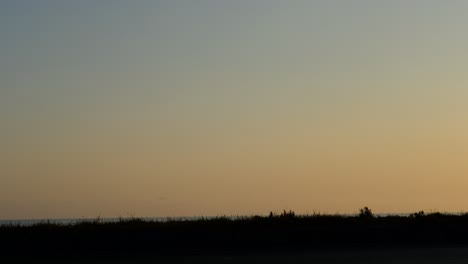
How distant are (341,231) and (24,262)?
13458 millimetres

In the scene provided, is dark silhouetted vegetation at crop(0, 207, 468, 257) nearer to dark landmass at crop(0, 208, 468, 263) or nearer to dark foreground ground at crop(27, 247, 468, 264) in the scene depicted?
dark landmass at crop(0, 208, 468, 263)

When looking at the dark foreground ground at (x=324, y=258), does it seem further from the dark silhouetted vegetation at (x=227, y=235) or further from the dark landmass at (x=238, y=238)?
the dark silhouetted vegetation at (x=227, y=235)

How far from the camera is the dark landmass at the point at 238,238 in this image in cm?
2789

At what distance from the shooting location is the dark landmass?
27891 millimetres

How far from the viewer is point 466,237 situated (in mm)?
34938

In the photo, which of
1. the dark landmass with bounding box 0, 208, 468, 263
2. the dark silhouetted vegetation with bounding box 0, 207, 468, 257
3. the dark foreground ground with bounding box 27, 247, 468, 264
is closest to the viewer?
the dark foreground ground with bounding box 27, 247, 468, 264

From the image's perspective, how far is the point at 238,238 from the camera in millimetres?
31312

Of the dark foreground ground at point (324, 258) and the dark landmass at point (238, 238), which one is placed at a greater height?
the dark landmass at point (238, 238)

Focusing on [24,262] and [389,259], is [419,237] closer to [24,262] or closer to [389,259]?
[389,259]

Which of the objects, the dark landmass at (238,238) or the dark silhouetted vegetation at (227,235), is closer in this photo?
the dark landmass at (238,238)

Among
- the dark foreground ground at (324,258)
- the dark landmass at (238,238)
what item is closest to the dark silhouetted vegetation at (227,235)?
the dark landmass at (238,238)

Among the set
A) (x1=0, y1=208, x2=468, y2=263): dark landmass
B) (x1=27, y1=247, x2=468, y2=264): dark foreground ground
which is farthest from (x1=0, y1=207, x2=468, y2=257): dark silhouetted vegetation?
(x1=27, y1=247, x2=468, y2=264): dark foreground ground

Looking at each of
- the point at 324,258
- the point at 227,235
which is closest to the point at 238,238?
the point at 227,235

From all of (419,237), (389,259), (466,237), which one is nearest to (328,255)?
(389,259)
